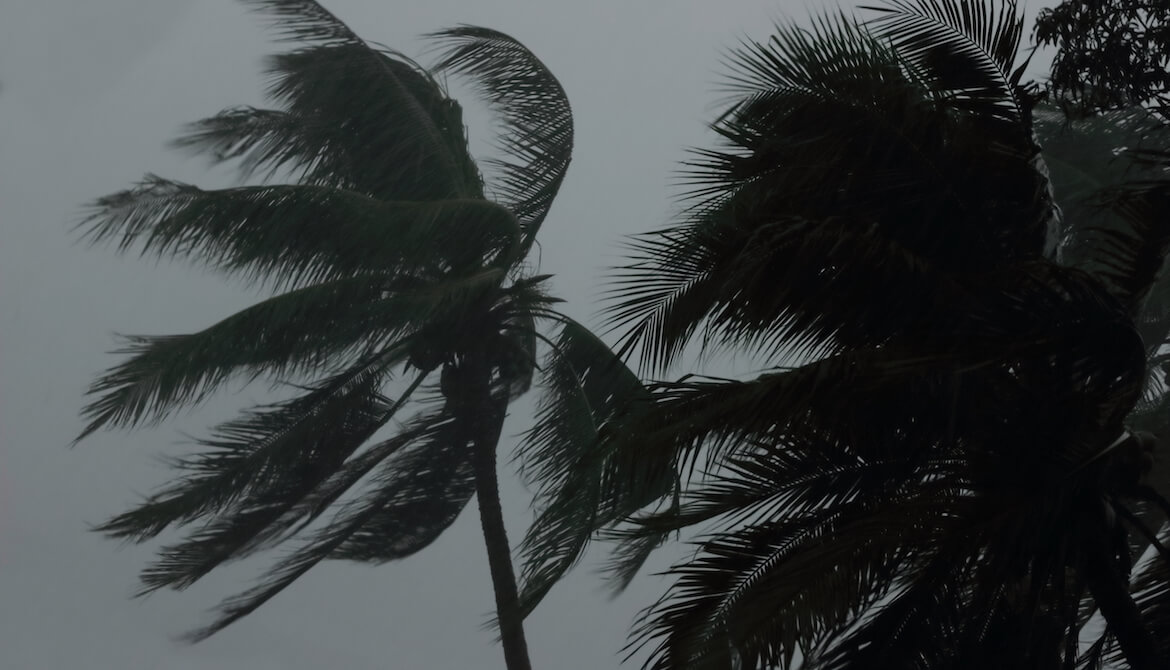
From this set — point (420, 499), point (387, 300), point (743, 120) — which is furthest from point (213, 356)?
point (743, 120)

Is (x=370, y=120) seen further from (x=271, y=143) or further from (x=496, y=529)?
(x=496, y=529)

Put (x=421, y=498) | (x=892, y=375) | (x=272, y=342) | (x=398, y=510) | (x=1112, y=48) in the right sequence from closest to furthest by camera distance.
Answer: (x=892, y=375)
(x=1112, y=48)
(x=272, y=342)
(x=398, y=510)
(x=421, y=498)

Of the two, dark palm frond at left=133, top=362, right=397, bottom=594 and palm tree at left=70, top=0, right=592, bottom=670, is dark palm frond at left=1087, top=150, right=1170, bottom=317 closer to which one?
palm tree at left=70, top=0, right=592, bottom=670

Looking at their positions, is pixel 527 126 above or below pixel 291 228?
above

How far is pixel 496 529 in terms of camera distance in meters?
10.2

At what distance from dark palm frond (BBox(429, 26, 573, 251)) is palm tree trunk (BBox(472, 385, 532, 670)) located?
1498 mm

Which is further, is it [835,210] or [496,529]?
[496,529]

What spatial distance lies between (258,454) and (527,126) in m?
3.17

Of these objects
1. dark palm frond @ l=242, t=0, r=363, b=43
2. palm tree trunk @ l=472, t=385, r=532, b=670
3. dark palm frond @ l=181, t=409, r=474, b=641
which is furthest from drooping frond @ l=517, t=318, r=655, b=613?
dark palm frond @ l=242, t=0, r=363, b=43

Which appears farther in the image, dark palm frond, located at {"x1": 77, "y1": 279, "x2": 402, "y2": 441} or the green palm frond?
the green palm frond

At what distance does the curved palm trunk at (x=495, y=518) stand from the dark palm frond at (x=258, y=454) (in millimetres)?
708

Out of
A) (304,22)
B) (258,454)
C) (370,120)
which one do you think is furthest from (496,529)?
(304,22)

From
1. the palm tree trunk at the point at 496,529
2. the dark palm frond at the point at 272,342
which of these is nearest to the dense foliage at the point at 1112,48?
the dark palm frond at the point at 272,342

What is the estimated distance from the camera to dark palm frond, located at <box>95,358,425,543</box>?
9133 mm
